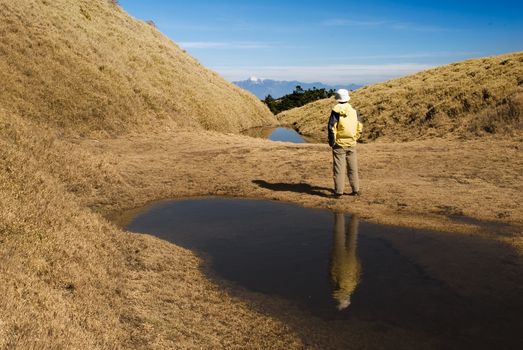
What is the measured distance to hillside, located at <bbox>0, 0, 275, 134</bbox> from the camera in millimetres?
26734

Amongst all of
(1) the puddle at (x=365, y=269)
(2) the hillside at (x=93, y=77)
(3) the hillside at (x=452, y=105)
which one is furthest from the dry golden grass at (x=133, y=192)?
(3) the hillside at (x=452, y=105)

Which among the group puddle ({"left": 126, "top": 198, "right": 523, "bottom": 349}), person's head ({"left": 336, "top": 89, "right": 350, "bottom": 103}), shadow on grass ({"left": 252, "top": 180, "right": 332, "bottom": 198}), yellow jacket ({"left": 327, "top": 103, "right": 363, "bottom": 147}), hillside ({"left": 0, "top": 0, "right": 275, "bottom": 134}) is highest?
hillside ({"left": 0, "top": 0, "right": 275, "bottom": 134})

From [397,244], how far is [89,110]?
78.1 feet

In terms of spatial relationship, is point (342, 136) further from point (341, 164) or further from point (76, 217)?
point (76, 217)

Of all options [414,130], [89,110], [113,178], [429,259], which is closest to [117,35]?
[89,110]

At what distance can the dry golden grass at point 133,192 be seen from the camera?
5648 mm

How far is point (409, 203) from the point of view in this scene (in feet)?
40.0

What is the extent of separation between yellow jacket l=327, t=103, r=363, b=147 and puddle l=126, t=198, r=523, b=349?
229 cm

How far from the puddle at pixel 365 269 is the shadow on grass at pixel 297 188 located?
2.00 metres

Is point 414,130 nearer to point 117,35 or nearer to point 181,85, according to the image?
point 181,85

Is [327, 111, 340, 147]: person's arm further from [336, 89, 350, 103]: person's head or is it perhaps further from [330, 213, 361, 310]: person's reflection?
[330, 213, 361, 310]: person's reflection

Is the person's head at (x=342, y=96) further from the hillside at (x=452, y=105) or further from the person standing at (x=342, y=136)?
the hillside at (x=452, y=105)

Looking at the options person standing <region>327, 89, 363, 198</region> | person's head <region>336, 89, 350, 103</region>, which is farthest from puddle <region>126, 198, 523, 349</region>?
person's head <region>336, 89, 350, 103</region>

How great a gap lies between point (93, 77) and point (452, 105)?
82.7 ft
